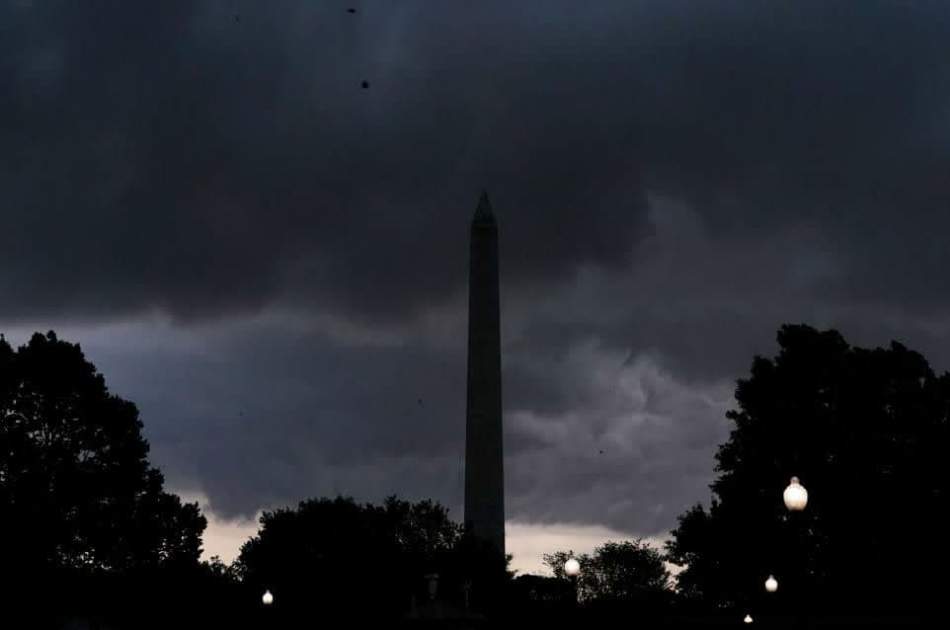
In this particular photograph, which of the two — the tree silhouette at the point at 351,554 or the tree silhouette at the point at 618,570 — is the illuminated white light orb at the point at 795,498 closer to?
the tree silhouette at the point at 351,554

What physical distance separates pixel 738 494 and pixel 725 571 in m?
4.00

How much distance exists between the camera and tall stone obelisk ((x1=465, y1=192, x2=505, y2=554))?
271 ft

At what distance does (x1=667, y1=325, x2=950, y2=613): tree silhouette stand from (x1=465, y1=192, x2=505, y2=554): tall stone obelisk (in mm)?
20543

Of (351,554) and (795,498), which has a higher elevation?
(351,554)

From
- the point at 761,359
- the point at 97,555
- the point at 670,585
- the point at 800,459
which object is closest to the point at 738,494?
the point at 800,459

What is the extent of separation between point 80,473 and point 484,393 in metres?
31.8

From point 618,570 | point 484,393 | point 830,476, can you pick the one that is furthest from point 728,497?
point 618,570

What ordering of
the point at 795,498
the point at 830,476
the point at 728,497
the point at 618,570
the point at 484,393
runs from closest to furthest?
the point at 795,498 → the point at 830,476 → the point at 728,497 → the point at 484,393 → the point at 618,570

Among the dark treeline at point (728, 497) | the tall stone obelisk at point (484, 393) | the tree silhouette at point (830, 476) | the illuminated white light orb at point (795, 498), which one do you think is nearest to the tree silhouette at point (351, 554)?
the tall stone obelisk at point (484, 393)

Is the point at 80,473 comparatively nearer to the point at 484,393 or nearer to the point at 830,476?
the point at 484,393

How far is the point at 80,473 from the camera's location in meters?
59.0

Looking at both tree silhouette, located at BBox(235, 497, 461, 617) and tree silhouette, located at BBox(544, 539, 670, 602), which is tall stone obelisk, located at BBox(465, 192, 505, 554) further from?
tree silhouette, located at BBox(544, 539, 670, 602)

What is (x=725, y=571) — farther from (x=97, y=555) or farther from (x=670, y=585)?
(x=670, y=585)

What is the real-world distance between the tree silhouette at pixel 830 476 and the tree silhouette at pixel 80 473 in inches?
1075
